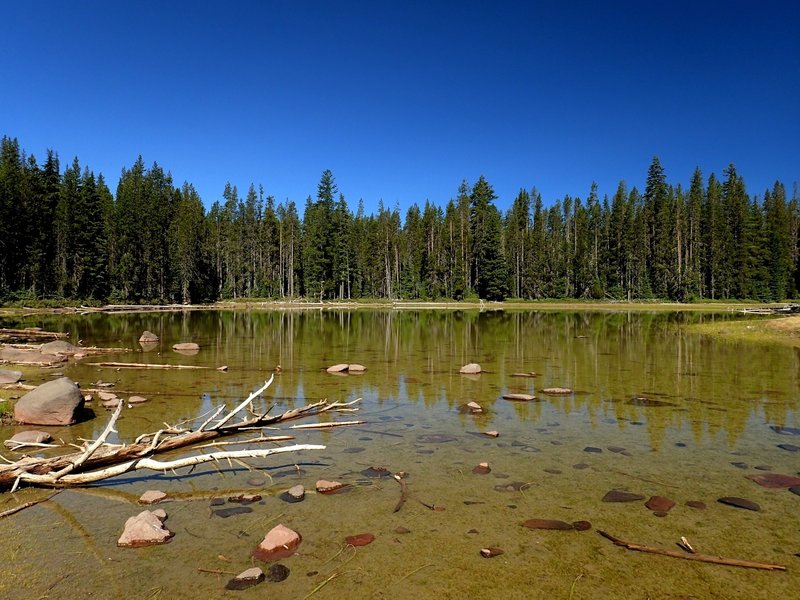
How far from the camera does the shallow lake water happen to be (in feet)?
18.2

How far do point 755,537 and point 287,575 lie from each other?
5.81 m

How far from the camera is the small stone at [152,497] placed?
7.54 metres

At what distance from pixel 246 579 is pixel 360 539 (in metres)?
1.50

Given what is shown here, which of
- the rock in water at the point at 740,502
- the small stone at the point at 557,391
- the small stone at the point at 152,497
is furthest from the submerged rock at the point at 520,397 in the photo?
the small stone at the point at 152,497

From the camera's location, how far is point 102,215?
8038cm

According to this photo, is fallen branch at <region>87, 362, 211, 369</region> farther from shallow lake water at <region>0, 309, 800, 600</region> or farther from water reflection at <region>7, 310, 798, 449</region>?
shallow lake water at <region>0, 309, 800, 600</region>

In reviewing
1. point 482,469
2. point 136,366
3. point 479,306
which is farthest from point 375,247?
point 482,469

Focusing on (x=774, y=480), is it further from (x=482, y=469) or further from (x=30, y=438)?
(x=30, y=438)

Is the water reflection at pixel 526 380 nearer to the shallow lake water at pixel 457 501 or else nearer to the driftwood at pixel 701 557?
the shallow lake water at pixel 457 501

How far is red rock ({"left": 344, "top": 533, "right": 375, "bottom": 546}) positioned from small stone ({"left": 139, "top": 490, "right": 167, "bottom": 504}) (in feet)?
10.2

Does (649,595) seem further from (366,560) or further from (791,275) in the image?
(791,275)

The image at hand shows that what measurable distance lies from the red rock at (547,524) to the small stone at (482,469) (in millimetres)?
1879

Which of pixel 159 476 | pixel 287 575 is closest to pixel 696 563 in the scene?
pixel 287 575

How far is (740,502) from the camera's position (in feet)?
24.8
